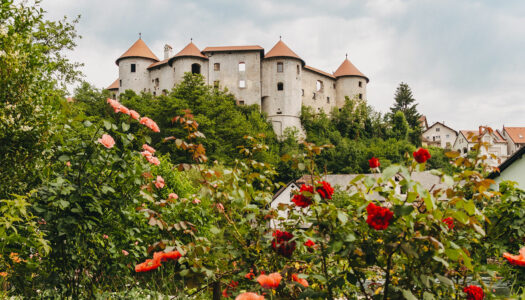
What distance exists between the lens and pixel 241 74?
52000mm

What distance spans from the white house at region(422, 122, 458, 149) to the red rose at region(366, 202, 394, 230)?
3387 inches

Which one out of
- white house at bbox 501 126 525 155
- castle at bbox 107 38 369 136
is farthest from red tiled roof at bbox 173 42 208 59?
white house at bbox 501 126 525 155

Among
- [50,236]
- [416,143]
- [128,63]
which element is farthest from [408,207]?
[416,143]

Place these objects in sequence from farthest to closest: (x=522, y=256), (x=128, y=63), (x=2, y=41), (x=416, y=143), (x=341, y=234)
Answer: (x=416, y=143)
(x=128, y=63)
(x=2, y=41)
(x=522, y=256)
(x=341, y=234)

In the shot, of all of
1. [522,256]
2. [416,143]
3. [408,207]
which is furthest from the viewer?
[416,143]

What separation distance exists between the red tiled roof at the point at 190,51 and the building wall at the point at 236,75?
151 centimetres

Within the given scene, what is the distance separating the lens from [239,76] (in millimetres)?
51938

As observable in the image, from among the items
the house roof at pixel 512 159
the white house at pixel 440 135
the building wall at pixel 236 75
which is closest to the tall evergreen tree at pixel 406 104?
the white house at pixel 440 135

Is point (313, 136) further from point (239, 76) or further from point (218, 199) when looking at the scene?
point (218, 199)

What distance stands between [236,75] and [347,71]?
18.1m

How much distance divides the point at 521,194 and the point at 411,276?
74.4 inches

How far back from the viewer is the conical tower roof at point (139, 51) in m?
55.3

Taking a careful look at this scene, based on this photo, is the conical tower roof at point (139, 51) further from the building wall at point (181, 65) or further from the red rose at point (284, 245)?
the red rose at point (284, 245)

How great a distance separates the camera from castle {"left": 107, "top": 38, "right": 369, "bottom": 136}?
51531mm
